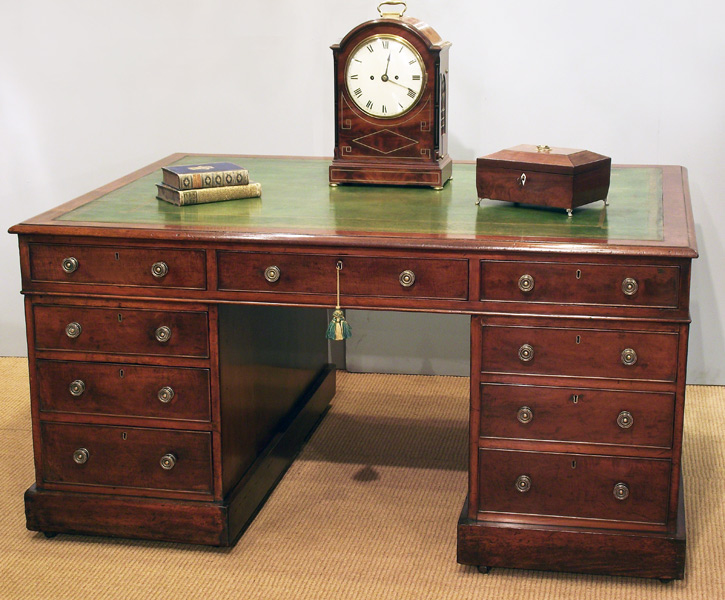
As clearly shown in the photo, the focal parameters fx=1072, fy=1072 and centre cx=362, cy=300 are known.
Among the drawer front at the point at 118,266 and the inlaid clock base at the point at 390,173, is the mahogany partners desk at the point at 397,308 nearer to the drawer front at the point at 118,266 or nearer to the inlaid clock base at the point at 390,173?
the drawer front at the point at 118,266

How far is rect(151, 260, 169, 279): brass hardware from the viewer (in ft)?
7.89

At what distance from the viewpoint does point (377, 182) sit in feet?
9.26

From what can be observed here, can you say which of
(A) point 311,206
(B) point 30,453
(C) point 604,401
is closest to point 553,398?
(C) point 604,401

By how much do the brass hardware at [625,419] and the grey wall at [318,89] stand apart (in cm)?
133

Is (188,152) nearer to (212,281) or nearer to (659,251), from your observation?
(212,281)

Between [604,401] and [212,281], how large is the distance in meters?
0.90

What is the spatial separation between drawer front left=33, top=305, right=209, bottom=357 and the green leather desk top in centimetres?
21

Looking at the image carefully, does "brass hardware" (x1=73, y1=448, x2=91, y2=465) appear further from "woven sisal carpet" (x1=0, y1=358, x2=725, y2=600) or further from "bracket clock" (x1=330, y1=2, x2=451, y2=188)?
"bracket clock" (x1=330, y1=2, x2=451, y2=188)

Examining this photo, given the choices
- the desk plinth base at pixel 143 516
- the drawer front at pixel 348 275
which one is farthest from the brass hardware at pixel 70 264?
the desk plinth base at pixel 143 516

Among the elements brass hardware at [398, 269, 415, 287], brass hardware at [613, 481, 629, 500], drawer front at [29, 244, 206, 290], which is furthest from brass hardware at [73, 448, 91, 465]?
brass hardware at [613, 481, 629, 500]

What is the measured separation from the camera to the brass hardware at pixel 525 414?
2.36 metres

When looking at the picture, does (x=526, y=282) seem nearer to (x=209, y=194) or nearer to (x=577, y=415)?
(x=577, y=415)

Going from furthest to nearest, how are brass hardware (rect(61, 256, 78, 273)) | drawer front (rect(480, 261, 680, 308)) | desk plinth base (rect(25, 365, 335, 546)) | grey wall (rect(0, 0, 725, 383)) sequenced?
grey wall (rect(0, 0, 725, 383))
desk plinth base (rect(25, 365, 335, 546))
brass hardware (rect(61, 256, 78, 273))
drawer front (rect(480, 261, 680, 308))

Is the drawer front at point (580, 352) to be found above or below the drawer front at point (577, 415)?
above
